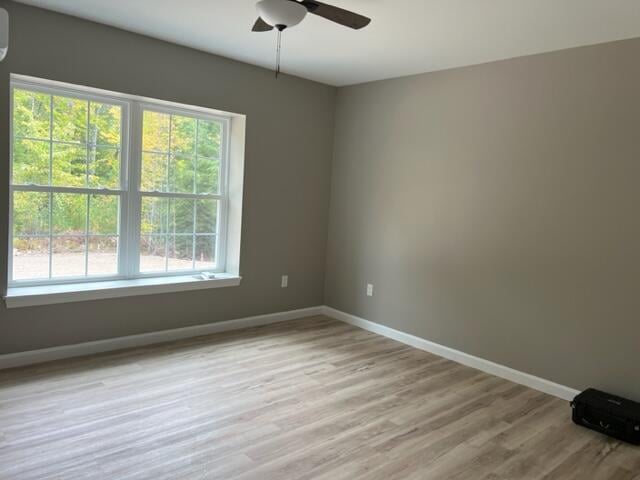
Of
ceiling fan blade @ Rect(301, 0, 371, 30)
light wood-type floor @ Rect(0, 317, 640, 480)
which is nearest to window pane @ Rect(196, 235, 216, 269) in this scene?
light wood-type floor @ Rect(0, 317, 640, 480)

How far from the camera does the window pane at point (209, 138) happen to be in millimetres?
4270

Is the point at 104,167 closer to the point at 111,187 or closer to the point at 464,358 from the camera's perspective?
the point at 111,187

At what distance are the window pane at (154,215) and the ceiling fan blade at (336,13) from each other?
224 cm

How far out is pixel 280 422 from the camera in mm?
2746

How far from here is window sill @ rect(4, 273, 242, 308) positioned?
3.26 metres

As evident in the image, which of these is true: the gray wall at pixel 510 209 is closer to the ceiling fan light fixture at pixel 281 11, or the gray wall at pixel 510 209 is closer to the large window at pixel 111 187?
the large window at pixel 111 187

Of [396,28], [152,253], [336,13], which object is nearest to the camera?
[336,13]

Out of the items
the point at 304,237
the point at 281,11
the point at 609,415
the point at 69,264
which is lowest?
the point at 609,415

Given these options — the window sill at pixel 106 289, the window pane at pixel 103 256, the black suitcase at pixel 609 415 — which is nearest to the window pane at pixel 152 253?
the window sill at pixel 106 289

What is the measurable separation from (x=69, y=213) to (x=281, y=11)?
7.53 ft

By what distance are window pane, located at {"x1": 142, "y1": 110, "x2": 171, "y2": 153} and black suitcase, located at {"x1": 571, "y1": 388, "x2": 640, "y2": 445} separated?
3.58 meters

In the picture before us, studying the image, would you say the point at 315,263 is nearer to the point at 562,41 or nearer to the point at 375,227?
the point at 375,227

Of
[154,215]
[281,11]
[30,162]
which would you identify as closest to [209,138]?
[154,215]

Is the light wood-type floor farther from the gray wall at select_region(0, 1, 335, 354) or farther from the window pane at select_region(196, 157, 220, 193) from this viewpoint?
the window pane at select_region(196, 157, 220, 193)
